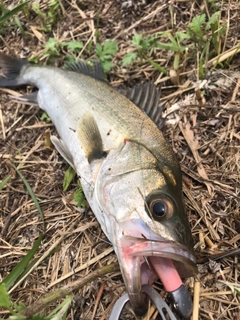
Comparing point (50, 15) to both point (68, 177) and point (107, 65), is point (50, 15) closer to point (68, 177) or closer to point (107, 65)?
point (107, 65)

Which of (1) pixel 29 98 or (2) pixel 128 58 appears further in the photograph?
(1) pixel 29 98

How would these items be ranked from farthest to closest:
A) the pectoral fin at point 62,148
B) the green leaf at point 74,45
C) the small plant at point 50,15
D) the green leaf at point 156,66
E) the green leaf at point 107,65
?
1. the small plant at point 50,15
2. the green leaf at point 74,45
3. the green leaf at point 107,65
4. the green leaf at point 156,66
5. the pectoral fin at point 62,148

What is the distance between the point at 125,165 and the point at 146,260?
26.4 inches

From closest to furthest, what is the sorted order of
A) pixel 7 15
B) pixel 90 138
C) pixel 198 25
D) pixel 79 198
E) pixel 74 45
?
pixel 90 138
pixel 79 198
pixel 198 25
pixel 74 45
pixel 7 15

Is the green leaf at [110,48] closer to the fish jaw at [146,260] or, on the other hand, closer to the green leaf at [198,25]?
the green leaf at [198,25]

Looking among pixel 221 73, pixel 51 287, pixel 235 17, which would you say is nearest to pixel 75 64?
pixel 221 73

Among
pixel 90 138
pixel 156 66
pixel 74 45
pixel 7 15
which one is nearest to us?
pixel 90 138

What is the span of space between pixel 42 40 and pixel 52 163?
1486 millimetres

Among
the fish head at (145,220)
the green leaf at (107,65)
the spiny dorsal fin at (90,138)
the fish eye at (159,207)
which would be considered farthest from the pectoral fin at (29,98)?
the fish eye at (159,207)

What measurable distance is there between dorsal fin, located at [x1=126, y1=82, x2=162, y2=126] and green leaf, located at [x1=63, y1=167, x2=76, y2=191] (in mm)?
751

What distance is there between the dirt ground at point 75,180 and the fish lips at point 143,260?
0.85ft

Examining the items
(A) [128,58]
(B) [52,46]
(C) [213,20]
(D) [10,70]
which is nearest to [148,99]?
(A) [128,58]

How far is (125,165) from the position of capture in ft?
8.57

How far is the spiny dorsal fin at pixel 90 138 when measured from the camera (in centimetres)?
282
